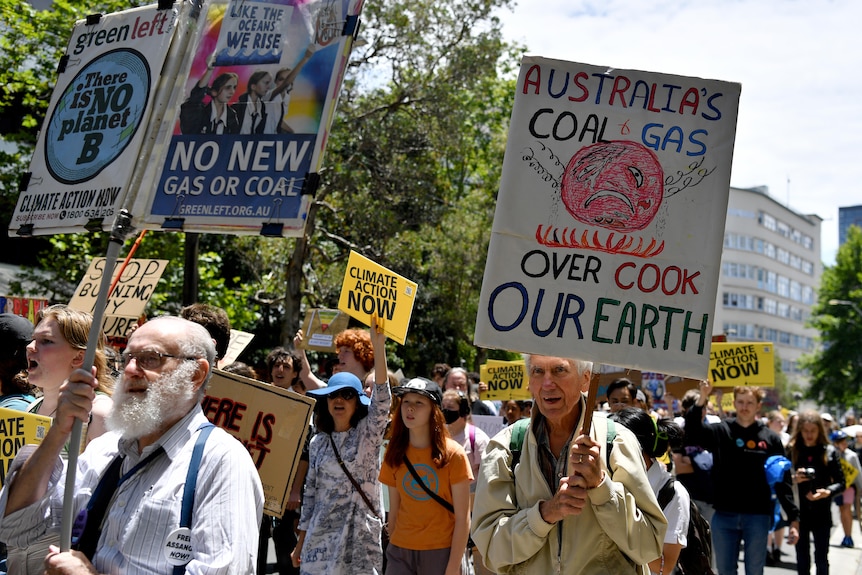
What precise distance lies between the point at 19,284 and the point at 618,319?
17412mm

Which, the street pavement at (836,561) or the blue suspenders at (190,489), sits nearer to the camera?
the blue suspenders at (190,489)

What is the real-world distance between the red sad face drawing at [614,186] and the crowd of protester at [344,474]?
2.15 feet

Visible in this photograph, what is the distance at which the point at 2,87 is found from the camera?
17.6 m

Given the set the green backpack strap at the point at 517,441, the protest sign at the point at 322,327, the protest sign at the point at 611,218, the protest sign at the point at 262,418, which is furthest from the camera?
the protest sign at the point at 322,327

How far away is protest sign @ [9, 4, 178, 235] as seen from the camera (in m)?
3.77

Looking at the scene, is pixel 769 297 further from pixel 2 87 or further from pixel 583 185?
pixel 583 185

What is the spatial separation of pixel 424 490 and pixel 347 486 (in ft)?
1.60

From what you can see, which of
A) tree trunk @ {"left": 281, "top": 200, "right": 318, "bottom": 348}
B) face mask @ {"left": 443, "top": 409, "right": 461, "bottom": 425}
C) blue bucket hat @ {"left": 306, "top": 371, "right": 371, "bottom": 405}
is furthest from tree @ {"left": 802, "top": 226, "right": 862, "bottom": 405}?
blue bucket hat @ {"left": 306, "top": 371, "right": 371, "bottom": 405}

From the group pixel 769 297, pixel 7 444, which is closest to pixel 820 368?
pixel 769 297

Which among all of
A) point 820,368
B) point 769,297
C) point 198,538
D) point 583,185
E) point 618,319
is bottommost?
point 198,538

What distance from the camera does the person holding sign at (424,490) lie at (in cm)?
566

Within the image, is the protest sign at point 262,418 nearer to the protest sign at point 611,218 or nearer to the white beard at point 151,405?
the protest sign at point 611,218

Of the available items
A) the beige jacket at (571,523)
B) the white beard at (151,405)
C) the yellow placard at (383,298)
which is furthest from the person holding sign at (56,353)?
the yellow placard at (383,298)

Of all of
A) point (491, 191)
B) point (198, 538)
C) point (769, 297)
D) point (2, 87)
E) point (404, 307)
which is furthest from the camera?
point (769, 297)
